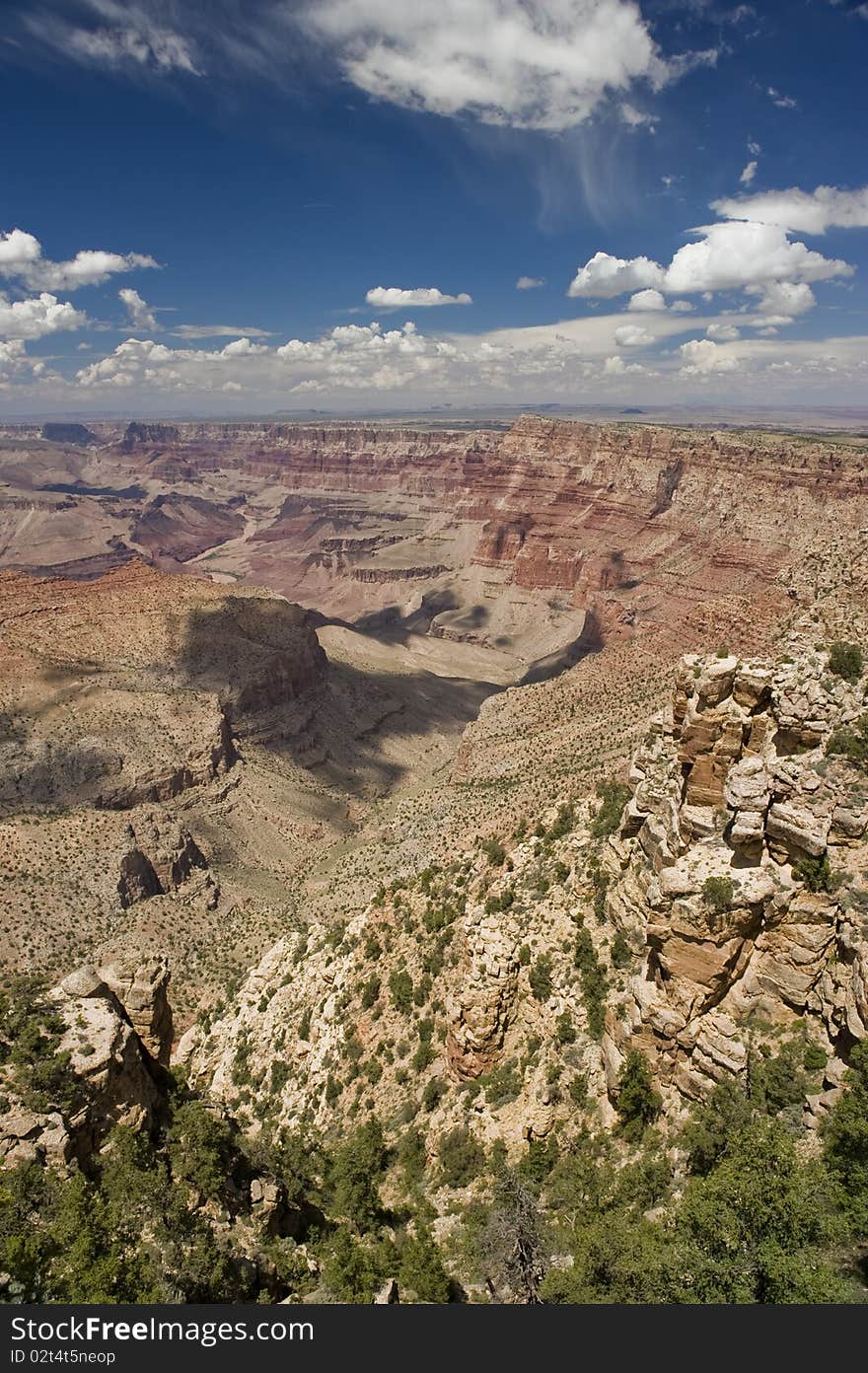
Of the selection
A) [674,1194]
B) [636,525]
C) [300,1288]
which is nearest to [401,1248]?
[300,1288]

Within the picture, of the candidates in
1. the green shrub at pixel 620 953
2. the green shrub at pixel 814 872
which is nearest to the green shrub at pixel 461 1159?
the green shrub at pixel 620 953

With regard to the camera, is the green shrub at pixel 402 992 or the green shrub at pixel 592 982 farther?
the green shrub at pixel 402 992

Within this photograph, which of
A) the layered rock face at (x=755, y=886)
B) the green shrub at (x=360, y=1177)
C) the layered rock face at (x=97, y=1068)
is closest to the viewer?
the layered rock face at (x=97, y=1068)

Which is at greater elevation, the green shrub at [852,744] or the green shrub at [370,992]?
the green shrub at [852,744]

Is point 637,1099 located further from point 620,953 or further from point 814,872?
point 814,872

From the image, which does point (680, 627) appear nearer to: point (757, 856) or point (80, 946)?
point (757, 856)

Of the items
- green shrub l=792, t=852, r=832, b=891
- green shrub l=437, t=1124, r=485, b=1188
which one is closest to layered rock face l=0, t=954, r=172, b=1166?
green shrub l=437, t=1124, r=485, b=1188

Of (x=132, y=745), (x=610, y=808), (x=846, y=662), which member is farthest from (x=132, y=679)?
(x=846, y=662)

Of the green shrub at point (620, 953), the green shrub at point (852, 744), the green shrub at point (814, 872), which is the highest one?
the green shrub at point (852, 744)

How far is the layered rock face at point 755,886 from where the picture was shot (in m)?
19.1

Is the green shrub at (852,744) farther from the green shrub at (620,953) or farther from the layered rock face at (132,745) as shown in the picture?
the layered rock face at (132,745)

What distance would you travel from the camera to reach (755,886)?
19.9 m

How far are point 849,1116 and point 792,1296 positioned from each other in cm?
410

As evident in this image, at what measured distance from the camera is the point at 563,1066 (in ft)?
78.0
